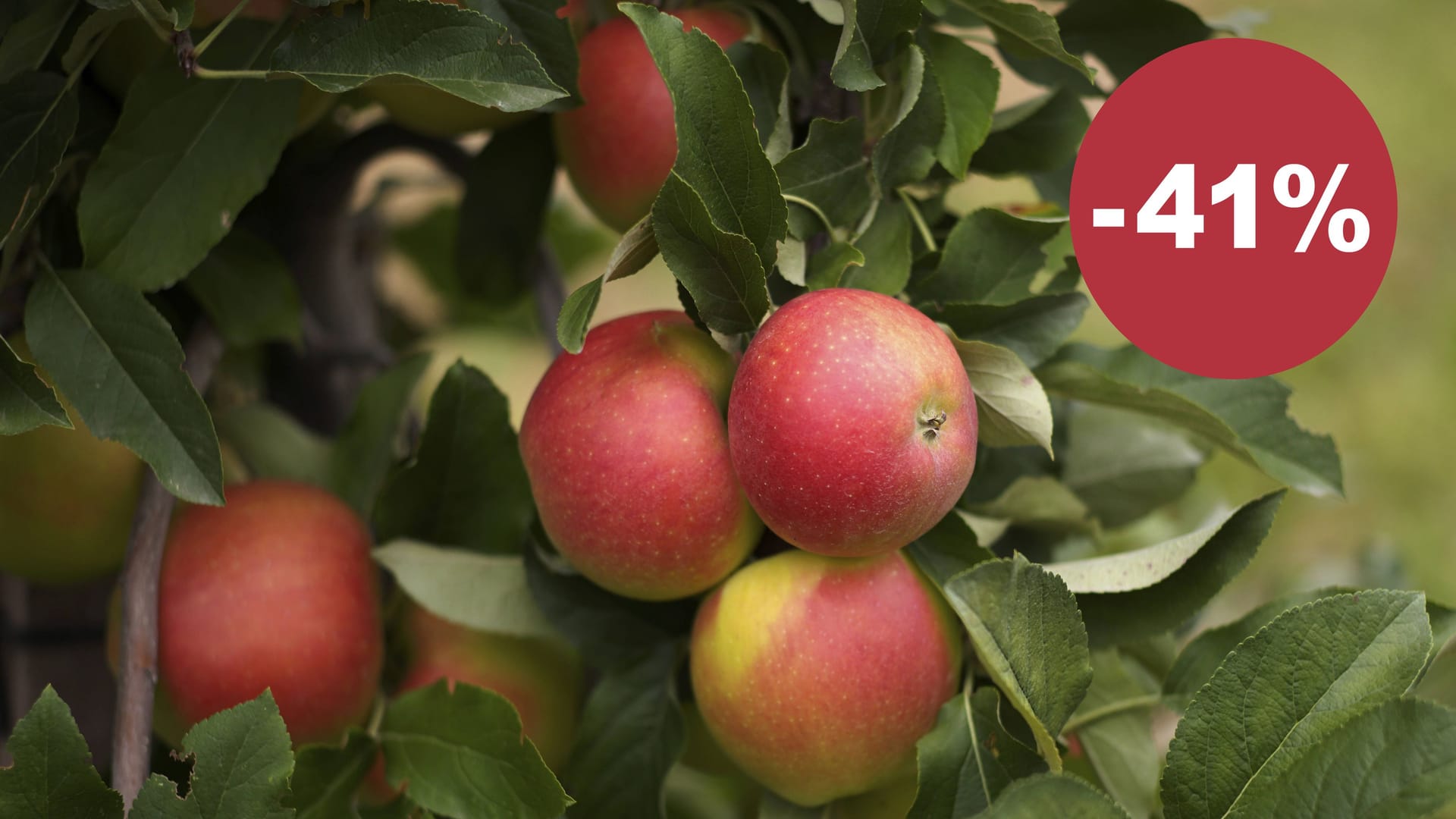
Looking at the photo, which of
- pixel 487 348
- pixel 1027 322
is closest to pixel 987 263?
pixel 1027 322

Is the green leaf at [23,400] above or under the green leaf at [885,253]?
under

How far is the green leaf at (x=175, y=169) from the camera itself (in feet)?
1.63

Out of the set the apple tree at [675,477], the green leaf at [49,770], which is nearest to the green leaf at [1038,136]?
the apple tree at [675,477]

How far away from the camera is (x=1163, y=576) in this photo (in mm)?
472

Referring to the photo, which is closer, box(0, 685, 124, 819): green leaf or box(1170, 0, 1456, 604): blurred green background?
box(0, 685, 124, 819): green leaf

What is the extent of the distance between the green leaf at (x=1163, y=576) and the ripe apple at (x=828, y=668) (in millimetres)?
63

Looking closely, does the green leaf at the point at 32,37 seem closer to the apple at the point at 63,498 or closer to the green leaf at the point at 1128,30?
the apple at the point at 63,498

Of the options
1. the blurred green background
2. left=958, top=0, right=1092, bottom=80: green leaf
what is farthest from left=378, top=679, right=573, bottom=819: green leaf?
the blurred green background

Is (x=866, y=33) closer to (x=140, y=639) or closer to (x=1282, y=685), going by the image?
(x=1282, y=685)

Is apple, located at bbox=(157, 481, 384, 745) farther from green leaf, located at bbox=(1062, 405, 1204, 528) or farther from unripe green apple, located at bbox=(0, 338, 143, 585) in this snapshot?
green leaf, located at bbox=(1062, 405, 1204, 528)

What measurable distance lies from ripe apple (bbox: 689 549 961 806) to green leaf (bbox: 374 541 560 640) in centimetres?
11

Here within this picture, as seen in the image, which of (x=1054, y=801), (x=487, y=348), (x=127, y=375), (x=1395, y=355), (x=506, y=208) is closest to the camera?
(x=1054, y=801)

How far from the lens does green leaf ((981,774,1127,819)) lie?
38 centimetres

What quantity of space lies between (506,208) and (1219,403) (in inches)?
15.3
